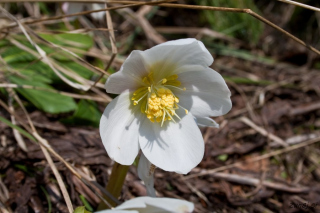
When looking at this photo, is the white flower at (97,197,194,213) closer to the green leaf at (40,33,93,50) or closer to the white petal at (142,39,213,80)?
the white petal at (142,39,213,80)

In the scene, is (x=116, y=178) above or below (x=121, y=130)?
below

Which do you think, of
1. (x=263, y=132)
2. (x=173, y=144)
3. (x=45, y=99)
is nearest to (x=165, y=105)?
(x=173, y=144)

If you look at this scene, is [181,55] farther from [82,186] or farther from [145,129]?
[82,186]

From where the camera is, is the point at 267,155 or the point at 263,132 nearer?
the point at 267,155

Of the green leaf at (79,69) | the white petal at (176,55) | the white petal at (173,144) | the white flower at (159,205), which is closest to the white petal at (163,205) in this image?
the white flower at (159,205)

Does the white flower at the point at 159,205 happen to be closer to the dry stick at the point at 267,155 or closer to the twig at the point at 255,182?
the dry stick at the point at 267,155

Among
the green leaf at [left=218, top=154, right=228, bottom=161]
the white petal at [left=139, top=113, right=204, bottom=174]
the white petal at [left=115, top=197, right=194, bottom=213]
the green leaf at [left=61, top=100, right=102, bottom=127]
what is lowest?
the green leaf at [left=218, top=154, right=228, bottom=161]

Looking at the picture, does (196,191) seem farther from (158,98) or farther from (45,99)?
(45,99)

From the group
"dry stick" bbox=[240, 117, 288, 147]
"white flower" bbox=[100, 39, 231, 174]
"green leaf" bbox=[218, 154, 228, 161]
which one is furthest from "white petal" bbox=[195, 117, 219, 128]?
"dry stick" bbox=[240, 117, 288, 147]
